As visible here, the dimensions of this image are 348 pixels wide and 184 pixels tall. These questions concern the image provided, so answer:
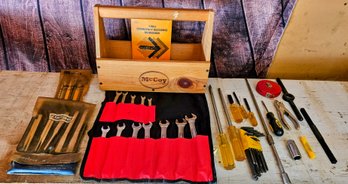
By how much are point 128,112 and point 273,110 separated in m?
0.44

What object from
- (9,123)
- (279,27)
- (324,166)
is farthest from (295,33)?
(9,123)

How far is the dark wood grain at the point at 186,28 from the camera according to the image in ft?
3.09

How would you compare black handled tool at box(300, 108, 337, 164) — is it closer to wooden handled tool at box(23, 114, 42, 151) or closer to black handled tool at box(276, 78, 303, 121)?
black handled tool at box(276, 78, 303, 121)

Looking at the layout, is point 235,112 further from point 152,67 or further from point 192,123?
point 152,67

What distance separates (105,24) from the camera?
971 millimetres

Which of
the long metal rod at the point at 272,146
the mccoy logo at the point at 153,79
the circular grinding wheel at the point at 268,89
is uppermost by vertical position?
the mccoy logo at the point at 153,79

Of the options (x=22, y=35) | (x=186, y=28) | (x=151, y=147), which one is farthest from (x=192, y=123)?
(x=22, y=35)

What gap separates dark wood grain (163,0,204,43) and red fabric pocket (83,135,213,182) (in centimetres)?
41

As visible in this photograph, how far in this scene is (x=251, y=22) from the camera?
98 centimetres

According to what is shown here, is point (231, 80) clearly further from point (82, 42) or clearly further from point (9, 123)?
point (9, 123)

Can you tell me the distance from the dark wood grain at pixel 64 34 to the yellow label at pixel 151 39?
219mm

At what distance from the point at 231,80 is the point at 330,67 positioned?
436 mm

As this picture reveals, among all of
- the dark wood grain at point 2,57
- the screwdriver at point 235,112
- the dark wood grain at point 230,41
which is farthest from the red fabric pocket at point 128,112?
the dark wood grain at point 2,57

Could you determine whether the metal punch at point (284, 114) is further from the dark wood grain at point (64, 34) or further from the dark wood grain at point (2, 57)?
the dark wood grain at point (2, 57)
